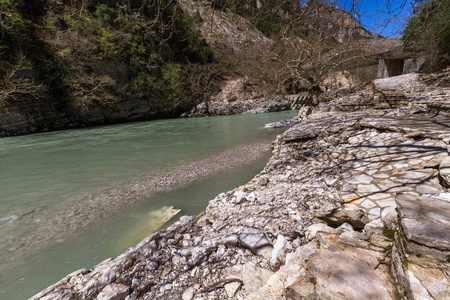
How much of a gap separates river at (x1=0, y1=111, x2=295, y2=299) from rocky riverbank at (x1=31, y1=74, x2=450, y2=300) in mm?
917

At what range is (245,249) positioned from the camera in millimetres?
1673

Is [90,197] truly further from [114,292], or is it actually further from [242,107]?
[242,107]

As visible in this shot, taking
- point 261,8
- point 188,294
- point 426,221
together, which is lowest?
point 188,294

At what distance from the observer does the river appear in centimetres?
241

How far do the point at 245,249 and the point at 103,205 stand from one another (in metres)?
3.13

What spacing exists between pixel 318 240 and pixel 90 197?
4273 millimetres

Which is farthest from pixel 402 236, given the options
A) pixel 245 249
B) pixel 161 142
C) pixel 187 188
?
pixel 161 142

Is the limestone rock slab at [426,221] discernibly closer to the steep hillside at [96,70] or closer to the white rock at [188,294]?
the white rock at [188,294]

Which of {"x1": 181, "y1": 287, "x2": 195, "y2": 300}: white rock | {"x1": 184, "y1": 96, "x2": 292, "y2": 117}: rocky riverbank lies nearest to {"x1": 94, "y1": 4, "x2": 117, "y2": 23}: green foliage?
{"x1": 184, "y1": 96, "x2": 292, "y2": 117}: rocky riverbank

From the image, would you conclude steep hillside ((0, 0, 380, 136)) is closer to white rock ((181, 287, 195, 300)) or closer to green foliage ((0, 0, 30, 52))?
green foliage ((0, 0, 30, 52))

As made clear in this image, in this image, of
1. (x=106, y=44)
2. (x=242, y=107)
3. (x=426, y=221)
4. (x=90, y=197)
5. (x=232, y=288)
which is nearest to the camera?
(x=426, y=221)

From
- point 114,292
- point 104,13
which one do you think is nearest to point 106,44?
point 104,13

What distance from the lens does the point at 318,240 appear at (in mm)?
1467

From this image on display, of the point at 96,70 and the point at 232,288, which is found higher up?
the point at 96,70
